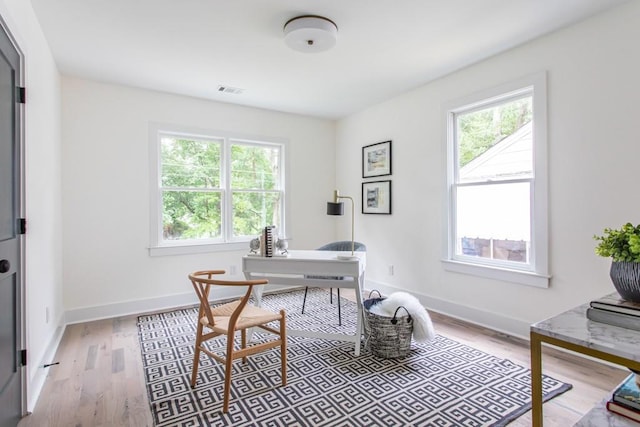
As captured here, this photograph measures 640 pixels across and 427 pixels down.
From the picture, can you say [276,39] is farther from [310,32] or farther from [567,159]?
[567,159]

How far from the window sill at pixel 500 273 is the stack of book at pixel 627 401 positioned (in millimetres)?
1504

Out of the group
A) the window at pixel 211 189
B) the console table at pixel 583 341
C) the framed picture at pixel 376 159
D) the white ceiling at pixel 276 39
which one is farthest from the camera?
the framed picture at pixel 376 159

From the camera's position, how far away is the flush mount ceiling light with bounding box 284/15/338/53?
2.40m

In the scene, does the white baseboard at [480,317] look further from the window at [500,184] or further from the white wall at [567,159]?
the window at [500,184]

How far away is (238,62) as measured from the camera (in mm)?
3127

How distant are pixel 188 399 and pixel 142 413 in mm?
248

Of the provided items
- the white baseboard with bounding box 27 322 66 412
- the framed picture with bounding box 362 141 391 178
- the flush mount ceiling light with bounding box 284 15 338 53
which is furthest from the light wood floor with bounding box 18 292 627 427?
the flush mount ceiling light with bounding box 284 15 338 53

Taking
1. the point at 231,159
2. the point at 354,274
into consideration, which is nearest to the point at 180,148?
the point at 231,159

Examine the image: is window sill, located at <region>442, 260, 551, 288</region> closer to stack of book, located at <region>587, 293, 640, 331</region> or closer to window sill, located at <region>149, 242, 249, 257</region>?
stack of book, located at <region>587, 293, 640, 331</region>

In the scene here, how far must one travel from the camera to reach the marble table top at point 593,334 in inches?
40.7

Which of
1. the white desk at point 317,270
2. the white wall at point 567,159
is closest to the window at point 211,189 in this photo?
the white desk at point 317,270

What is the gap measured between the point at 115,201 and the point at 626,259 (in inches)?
163

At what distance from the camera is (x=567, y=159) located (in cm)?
259

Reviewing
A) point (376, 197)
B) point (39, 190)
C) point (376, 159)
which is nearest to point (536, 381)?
point (39, 190)
